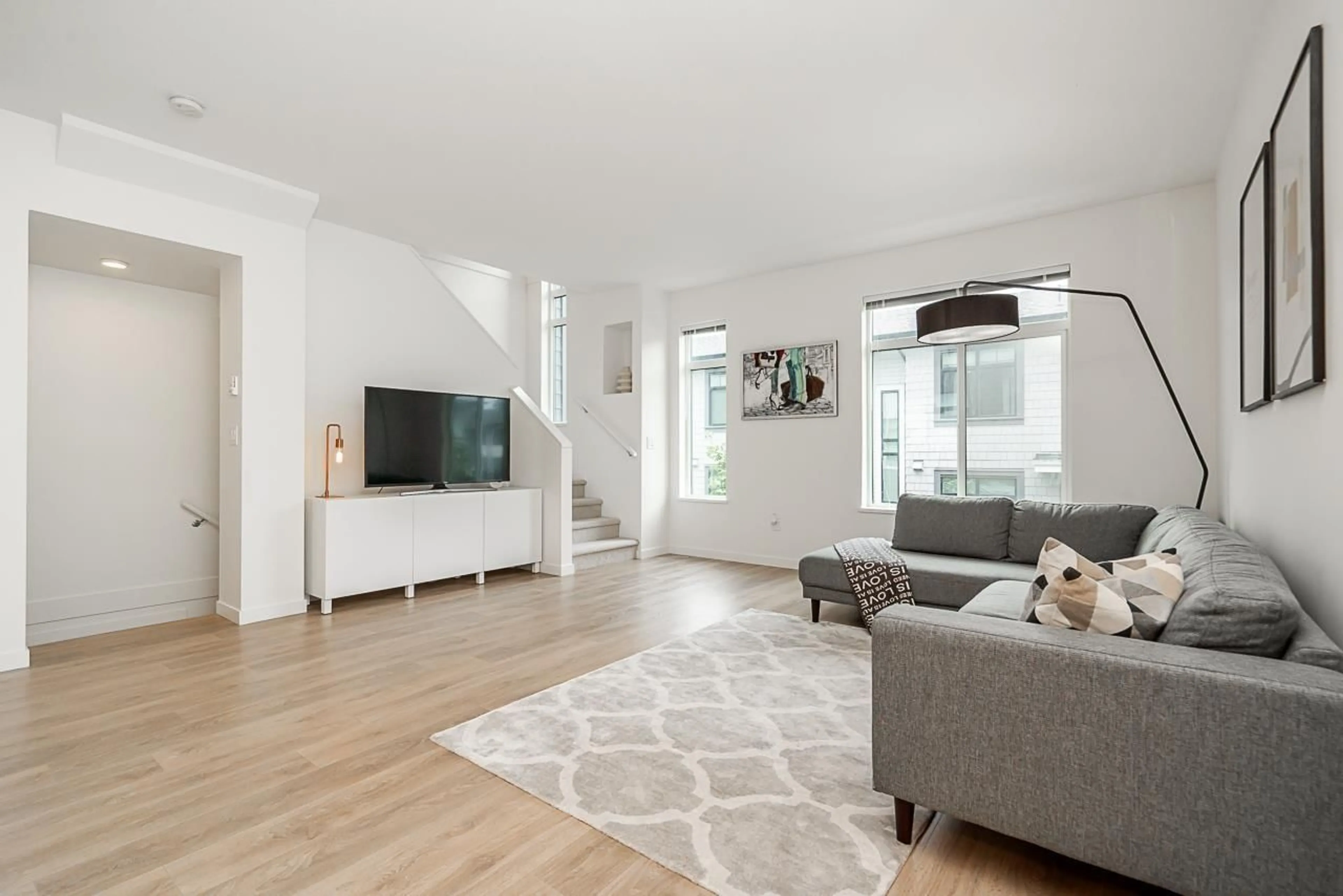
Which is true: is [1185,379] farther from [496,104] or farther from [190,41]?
[190,41]

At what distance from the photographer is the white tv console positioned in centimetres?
423

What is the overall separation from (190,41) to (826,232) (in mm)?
3839

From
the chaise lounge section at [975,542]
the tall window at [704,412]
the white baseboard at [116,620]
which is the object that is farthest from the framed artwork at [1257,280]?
the white baseboard at [116,620]

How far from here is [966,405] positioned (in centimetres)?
482

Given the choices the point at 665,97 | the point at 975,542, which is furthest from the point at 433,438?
the point at 975,542

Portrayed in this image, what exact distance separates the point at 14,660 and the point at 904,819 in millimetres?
4077

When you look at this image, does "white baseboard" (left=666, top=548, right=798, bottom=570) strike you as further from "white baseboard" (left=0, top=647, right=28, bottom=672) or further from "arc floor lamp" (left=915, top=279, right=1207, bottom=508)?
"white baseboard" (left=0, top=647, right=28, bottom=672)

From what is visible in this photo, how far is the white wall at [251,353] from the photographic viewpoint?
3332 millimetres

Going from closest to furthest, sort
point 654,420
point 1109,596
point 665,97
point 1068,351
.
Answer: point 1109,596 < point 665,97 < point 1068,351 < point 654,420

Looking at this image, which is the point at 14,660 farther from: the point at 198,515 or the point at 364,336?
the point at 364,336

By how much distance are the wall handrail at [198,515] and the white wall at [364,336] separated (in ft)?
2.12

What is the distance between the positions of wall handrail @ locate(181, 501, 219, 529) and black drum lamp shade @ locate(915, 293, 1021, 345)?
15.9 feet

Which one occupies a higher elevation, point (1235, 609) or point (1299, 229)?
point (1299, 229)

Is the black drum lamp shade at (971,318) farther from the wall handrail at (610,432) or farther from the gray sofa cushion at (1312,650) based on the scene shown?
the wall handrail at (610,432)
